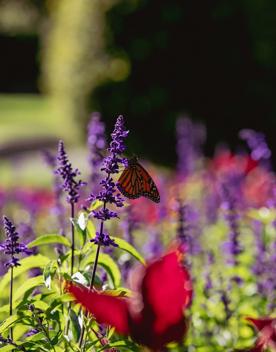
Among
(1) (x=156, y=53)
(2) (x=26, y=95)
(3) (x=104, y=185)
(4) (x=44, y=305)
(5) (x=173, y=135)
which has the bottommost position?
(4) (x=44, y=305)

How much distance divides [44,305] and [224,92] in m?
12.1

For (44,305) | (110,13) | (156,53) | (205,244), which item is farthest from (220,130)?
(44,305)

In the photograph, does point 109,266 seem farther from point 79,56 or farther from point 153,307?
point 79,56

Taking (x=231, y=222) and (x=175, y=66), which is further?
(x=175, y=66)

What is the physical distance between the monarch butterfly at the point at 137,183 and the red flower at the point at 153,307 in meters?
0.68

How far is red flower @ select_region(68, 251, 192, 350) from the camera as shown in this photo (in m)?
1.63

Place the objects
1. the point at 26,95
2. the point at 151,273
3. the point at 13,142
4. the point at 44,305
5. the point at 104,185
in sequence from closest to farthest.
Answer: the point at 151,273
the point at 104,185
the point at 44,305
the point at 13,142
the point at 26,95

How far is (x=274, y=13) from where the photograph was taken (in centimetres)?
1449

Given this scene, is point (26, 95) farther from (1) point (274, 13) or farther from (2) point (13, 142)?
(1) point (274, 13)

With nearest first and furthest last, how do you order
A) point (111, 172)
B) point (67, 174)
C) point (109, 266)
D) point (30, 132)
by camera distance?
point (111, 172) → point (67, 174) → point (109, 266) → point (30, 132)

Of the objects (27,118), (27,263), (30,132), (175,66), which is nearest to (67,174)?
(27,263)

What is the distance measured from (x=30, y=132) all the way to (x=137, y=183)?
2297cm

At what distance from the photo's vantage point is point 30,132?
25094mm

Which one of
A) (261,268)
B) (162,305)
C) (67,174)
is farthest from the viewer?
(261,268)
